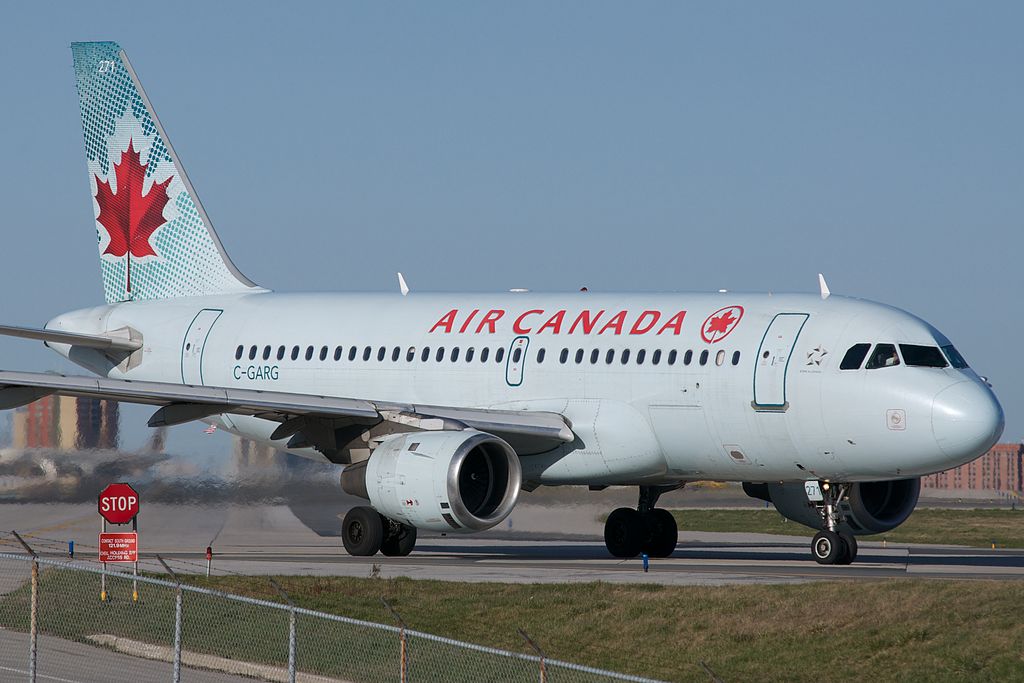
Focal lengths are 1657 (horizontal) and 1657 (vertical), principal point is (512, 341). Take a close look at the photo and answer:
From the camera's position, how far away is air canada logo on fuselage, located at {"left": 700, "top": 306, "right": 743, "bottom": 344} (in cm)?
2522

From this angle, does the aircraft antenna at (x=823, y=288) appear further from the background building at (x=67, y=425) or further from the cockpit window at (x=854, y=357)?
the background building at (x=67, y=425)

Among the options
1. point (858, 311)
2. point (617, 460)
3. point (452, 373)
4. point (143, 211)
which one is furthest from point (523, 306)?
point (143, 211)

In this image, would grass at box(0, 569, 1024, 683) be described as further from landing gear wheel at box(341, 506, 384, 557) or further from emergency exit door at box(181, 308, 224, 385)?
emergency exit door at box(181, 308, 224, 385)

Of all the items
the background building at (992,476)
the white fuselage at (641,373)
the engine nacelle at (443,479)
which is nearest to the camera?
the white fuselage at (641,373)

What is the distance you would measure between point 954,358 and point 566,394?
6099 millimetres

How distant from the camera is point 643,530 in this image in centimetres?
2873

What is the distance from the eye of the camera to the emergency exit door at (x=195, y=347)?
31.2 metres

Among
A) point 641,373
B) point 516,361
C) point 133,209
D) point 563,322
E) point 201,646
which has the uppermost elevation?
point 133,209

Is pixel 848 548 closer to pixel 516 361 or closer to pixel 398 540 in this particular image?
pixel 516 361

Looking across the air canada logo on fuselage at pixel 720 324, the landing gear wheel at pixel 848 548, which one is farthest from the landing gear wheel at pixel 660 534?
the air canada logo on fuselage at pixel 720 324

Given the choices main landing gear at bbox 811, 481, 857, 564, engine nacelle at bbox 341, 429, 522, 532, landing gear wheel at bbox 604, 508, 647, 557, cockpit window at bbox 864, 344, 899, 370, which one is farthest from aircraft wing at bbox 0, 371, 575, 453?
cockpit window at bbox 864, 344, 899, 370

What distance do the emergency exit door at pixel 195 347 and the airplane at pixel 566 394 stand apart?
0.04 meters

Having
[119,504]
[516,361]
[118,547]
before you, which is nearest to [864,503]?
[516,361]

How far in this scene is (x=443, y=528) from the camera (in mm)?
Result: 24234
